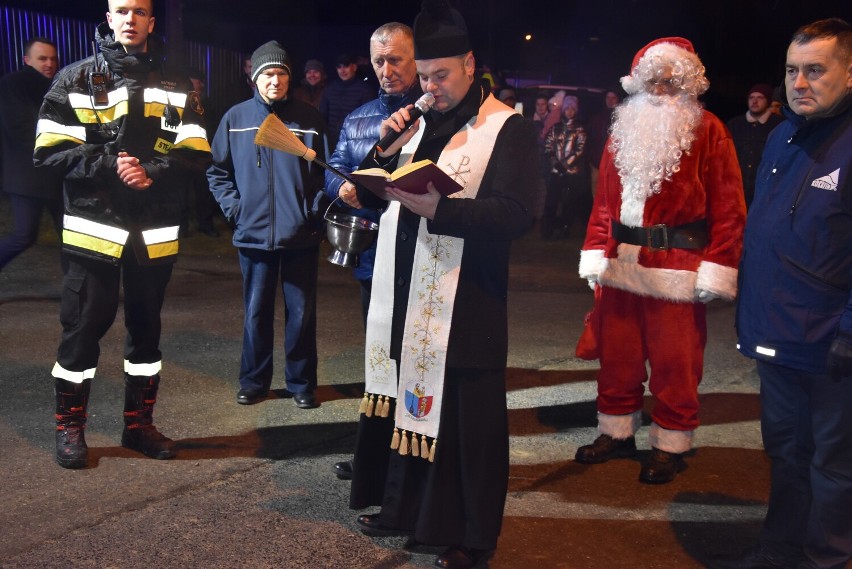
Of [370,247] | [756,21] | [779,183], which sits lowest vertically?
[370,247]

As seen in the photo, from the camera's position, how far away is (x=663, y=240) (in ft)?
15.3

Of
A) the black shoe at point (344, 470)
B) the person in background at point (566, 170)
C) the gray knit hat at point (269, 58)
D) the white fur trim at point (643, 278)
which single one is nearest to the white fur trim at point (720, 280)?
the white fur trim at point (643, 278)

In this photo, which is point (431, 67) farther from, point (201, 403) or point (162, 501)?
point (201, 403)

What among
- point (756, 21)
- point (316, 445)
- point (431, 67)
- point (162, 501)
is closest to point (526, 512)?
point (316, 445)

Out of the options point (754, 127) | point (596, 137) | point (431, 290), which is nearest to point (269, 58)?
point (431, 290)

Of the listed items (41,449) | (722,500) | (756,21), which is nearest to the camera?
(722,500)

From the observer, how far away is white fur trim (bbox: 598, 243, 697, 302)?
15.2 ft

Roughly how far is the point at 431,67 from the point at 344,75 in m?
7.62

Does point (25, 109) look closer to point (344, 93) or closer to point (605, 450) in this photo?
point (344, 93)

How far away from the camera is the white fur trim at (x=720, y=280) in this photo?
4.46m

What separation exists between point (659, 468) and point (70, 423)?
3.06m

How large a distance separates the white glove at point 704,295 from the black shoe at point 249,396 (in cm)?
285

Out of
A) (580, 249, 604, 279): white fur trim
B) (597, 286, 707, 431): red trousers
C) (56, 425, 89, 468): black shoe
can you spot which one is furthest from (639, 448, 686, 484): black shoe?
(56, 425, 89, 468): black shoe

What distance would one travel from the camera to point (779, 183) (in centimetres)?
354
